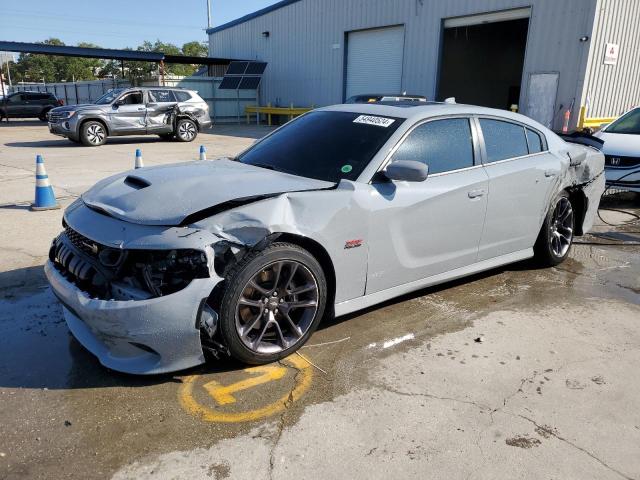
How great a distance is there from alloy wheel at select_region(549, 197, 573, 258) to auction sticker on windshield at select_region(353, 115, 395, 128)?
2.12 m

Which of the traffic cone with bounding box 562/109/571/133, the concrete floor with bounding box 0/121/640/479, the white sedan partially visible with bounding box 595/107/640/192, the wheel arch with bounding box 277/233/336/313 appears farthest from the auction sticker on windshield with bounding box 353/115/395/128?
the traffic cone with bounding box 562/109/571/133

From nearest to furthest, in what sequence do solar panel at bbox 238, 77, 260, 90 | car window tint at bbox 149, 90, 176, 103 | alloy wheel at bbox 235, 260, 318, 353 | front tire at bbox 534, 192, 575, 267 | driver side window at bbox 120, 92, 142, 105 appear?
alloy wheel at bbox 235, 260, 318, 353 < front tire at bbox 534, 192, 575, 267 < driver side window at bbox 120, 92, 142, 105 < car window tint at bbox 149, 90, 176, 103 < solar panel at bbox 238, 77, 260, 90

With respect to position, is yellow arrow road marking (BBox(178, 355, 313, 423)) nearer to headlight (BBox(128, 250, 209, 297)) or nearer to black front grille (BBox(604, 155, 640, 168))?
headlight (BBox(128, 250, 209, 297))

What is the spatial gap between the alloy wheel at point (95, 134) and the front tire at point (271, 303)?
574 inches

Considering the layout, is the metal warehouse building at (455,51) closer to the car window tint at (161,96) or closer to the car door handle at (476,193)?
the car window tint at (161,96)

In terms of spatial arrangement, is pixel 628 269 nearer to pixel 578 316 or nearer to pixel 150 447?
pixel 578 316

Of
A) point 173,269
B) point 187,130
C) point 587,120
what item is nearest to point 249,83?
point 187,130

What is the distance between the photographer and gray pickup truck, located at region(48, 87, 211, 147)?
1568 centimetres

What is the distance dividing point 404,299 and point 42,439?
280 centimetres

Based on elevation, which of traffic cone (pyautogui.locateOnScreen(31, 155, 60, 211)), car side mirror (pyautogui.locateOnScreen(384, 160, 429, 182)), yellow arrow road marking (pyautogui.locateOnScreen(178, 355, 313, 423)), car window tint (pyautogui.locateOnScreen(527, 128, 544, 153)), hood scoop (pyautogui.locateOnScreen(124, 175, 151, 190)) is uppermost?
car window tint (pyautogui.locateOnScreen(527, 128, 544, 153))

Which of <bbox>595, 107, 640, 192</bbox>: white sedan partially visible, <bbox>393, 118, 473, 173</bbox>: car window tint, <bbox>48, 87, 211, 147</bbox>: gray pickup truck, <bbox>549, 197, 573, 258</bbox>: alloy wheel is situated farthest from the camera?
<bbox>48, 87, 211, 147</bbox>: gray pickup truck

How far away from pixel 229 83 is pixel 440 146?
2620 cm

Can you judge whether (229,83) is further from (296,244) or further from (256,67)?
(296,244)

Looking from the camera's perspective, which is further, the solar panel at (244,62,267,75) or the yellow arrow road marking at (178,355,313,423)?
the solar panel at (244,62,267,75)
